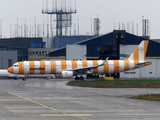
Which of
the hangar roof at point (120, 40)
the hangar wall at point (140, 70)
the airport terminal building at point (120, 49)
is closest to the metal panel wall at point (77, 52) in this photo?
the airport terminal building at point (120, 49)

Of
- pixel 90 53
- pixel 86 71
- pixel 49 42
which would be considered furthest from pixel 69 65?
pixel 49 42

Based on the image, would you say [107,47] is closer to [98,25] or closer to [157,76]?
[157,76]

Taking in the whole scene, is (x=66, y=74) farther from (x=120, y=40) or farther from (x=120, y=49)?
(x=120, y=40)

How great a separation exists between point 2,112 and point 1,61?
5923cm

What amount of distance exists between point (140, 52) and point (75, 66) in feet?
38.8

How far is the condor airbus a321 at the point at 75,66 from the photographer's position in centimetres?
6291

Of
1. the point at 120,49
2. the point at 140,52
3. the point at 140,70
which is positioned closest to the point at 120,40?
the point at 120,49

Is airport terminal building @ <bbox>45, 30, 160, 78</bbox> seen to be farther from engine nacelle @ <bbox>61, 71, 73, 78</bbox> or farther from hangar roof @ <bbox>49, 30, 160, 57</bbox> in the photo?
engine nacelle @ <bbox>61, 71, 73, 78</bbox>

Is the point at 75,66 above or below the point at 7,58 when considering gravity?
below

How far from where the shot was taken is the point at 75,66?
65062 millimetres

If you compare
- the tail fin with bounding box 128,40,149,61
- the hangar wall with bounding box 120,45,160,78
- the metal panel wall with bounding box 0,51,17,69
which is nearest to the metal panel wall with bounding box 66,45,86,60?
the hangar wall with bounding box 120,45,160,78

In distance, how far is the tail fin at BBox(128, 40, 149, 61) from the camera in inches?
2645

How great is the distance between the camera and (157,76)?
74500mm

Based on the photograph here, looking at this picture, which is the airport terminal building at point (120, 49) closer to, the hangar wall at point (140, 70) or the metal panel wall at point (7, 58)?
the hangar wall at point (140, 70)
